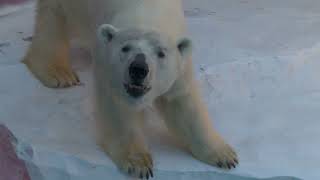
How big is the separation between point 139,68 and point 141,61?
0.01 meters

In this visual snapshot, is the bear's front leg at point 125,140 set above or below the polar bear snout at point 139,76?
below

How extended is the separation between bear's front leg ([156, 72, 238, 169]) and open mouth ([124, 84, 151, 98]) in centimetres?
14

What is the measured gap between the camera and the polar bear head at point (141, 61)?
4.16 ft

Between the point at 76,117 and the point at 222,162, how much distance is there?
0.39m

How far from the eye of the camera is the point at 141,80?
1268mm

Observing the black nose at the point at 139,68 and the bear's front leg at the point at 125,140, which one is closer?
the black nose at the point at 139,68

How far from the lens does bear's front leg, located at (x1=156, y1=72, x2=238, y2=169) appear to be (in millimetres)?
1447

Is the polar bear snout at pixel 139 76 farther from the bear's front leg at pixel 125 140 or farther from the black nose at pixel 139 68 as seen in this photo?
the bear's front leg at pixel 125 140

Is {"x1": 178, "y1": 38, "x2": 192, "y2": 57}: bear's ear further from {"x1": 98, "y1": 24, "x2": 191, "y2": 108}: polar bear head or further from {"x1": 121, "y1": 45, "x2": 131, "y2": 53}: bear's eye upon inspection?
{"x1": 121, "y1": 45, "x2": 131, "y2": 53}: bear's eye

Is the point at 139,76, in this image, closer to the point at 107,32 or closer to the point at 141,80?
the point at 141,80

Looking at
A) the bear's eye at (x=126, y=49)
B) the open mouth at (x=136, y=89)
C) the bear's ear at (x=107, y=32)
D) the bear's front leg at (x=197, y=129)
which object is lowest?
the bear's front leg at (x=197, y=129)

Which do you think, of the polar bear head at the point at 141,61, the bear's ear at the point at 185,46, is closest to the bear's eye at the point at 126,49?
the polar bear head at the point at 141,61

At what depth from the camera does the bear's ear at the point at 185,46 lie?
135cm

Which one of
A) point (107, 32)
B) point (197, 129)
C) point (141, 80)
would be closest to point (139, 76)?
point (141, 80)
